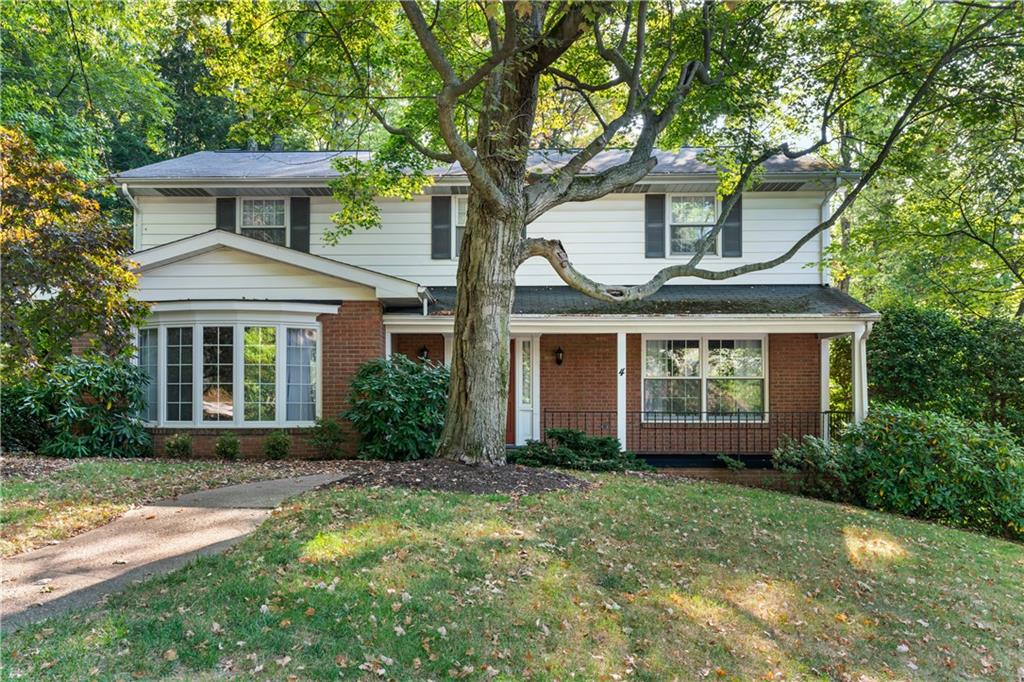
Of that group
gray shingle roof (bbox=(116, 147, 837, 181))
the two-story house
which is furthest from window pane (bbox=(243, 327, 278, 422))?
gray shingle roof (bbox=(116, 147, 837, 181))

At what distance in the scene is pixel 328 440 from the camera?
1158 centimetres

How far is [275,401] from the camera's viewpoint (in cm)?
1180

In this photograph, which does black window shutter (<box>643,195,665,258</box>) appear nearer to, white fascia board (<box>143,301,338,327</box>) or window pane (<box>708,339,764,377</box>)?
window pane (<box>708,339,764,377</box>)

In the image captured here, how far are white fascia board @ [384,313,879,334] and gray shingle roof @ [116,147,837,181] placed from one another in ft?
10.4

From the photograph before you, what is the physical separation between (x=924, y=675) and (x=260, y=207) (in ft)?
44.6

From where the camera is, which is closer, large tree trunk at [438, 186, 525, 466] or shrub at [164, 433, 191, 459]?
large tree trunk at [438, 186, 525, 466]

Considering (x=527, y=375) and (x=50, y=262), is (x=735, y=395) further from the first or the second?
(x=50, y=262)

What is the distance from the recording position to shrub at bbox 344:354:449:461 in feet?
36.1

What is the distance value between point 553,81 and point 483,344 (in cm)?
534

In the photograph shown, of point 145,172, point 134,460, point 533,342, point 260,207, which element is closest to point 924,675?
point 533,342

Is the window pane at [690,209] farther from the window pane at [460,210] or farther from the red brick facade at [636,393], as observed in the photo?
the window pane at [460,210]

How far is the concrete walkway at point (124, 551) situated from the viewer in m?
4.59

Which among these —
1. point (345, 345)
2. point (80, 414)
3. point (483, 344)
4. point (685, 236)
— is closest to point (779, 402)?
point (685, 236)

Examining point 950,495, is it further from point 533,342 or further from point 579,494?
point 533,342
